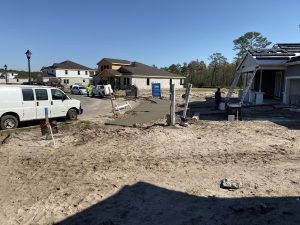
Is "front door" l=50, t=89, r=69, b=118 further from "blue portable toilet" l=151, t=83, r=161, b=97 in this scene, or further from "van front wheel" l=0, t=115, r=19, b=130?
"blue portable toilet" l=151, t=83, r=161, b=97

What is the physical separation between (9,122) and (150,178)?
8.71 meters

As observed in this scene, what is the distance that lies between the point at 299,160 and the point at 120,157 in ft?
16.6

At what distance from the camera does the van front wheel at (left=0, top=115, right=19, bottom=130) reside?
42.4 feet

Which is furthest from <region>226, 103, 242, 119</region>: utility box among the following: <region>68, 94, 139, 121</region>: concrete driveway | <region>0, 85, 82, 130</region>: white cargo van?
<region>0, 85, 82, 130</region>: white cargo van

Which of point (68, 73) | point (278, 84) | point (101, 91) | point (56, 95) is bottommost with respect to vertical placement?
point (101, 91)

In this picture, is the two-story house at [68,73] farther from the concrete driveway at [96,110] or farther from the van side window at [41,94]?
the van side window at [41,94]

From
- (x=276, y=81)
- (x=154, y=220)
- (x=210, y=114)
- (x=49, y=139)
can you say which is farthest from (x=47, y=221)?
(x=276, y=81)

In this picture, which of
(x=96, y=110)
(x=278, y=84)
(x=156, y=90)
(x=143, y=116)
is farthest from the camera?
(x=156, y=90)

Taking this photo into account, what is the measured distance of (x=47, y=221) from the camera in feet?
16.8

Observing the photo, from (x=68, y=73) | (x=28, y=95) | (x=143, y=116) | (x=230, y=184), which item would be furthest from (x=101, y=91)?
(x=68, y=73)

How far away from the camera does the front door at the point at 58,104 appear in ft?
48.2

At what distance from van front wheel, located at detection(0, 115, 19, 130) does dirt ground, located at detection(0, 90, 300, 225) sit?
133 cm

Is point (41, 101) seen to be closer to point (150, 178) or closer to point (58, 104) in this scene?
point (58, 104)

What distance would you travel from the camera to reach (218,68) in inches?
3206
